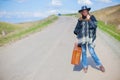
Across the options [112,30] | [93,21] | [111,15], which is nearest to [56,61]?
[93,21]

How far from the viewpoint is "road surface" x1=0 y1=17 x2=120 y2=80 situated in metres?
4.64

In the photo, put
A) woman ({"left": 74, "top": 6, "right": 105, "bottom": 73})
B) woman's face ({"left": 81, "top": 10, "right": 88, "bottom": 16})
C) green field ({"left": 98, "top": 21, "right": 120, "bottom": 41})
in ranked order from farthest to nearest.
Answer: woman ({"left": 74, "top": 6, "right": 105, "bottom": 73}) < woman's face ({"left": 81, "top": 10, "right": 88, "bottom": 16}) < green field ({"left": 98, "top": 21, "right": 120, "bottom": 41})

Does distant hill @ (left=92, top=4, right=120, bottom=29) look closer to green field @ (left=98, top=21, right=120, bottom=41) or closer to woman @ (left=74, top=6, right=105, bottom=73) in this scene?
green field @ (left=98, top=21, right=120, bottom=41)

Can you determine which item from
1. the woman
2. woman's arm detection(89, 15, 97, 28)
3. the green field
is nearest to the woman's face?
the woman

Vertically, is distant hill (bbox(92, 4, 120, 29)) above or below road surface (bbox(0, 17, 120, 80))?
above

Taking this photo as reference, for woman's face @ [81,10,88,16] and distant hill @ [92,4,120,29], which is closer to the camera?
distant hill @ [92,4,120,29]

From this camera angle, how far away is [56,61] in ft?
20.9

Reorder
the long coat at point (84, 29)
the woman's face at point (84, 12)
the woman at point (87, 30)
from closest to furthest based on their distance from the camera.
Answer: the woman's face at point (84, 12)
the woman at point (87, 30)
the long coat at point (84, 29)

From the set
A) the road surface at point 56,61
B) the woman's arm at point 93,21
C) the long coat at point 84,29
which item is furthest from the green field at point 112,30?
the long coat at point 84,29

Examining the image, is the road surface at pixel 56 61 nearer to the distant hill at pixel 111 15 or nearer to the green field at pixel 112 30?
the green field at pixel 112 30

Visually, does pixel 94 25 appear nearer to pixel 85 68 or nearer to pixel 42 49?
pixel 85 68

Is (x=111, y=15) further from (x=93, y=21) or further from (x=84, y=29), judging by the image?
(x=84, y=29)

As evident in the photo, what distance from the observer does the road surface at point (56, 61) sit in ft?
15.2

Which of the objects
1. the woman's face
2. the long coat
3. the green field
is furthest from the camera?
the long coat
